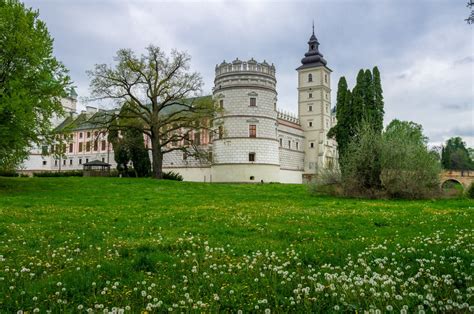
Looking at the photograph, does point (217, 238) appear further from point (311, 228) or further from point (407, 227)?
point (407, 227)

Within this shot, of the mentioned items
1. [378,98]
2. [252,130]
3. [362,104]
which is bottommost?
[252,130]

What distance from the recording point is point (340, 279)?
546 centimetres

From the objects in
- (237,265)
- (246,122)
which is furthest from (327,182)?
(246,122)

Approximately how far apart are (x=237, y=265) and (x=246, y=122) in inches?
1908

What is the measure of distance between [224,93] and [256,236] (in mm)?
47023

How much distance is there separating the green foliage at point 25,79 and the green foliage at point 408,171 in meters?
21.2

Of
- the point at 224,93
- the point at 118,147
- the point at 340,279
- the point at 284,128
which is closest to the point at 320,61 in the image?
the point at 284,128

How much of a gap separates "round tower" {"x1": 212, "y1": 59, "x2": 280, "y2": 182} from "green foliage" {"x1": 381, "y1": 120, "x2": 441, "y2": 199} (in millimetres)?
30951

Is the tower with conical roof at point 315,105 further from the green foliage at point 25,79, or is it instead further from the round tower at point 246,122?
the green foliage at point 25,79

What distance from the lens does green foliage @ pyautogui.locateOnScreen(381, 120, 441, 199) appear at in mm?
23828

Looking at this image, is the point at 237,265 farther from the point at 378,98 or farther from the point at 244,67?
the point at 244,67

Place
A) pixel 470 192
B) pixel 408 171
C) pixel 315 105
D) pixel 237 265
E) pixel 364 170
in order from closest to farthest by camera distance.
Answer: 1. pixel 237 265
2. pixel 408 171
3. pixel 364 170
4. pixel 470 192
5. pixel 315 105

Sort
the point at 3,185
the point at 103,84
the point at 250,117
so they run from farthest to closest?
the point at 250,117 < the point at 103,84 < the point at 3,185

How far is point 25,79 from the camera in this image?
2522 cm
